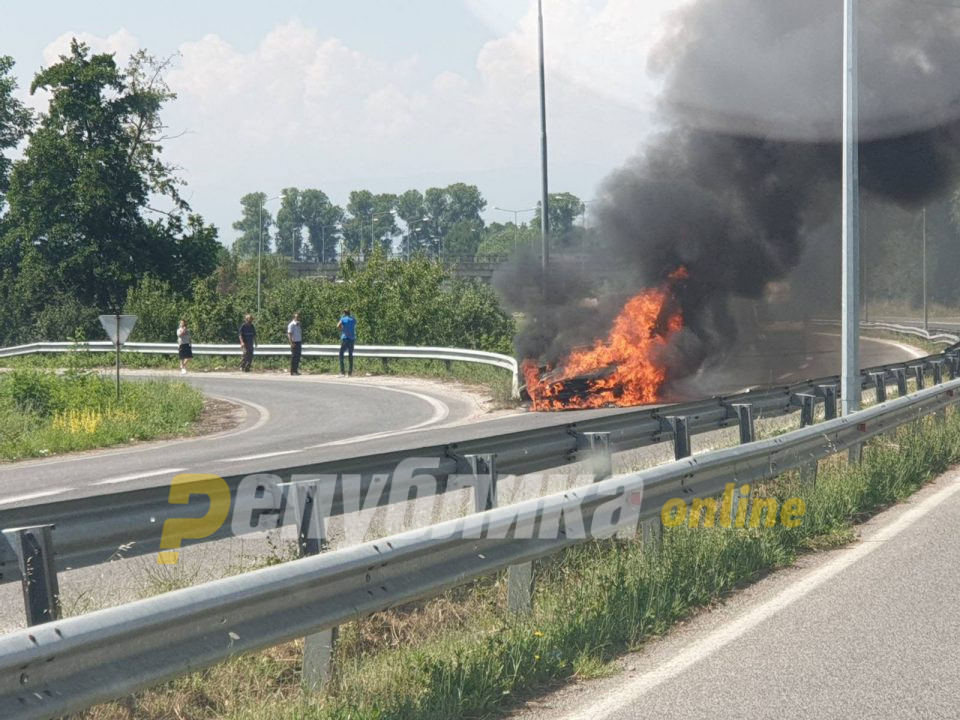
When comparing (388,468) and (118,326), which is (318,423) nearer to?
(118,326)

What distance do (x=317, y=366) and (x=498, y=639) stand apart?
1090 inches

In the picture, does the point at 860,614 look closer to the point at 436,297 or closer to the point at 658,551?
the point at 658,551

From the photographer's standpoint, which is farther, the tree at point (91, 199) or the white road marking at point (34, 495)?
the tree at point (91, 199)

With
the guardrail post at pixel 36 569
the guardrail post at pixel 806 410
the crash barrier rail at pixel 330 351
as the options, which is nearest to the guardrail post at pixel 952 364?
the crash barrier rail at pixel 330 351

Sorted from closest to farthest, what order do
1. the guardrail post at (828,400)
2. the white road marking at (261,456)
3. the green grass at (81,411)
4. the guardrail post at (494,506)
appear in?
the guardrail post at (494,506) < the guardrail post at (828,400) < the white road marking at (261,456) < the green grass at (81,411)

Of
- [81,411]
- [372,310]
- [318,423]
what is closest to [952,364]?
[318,423]

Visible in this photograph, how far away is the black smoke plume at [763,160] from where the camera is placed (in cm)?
Answer: 2341

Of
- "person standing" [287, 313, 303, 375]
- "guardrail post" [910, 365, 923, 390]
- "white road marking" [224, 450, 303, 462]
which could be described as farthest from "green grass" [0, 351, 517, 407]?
"white road marking" [224, 450, 303, 462]

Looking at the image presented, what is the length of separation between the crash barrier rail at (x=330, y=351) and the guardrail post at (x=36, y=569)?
1777 cm

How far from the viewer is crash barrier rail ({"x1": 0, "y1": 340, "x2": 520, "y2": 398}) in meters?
25.6

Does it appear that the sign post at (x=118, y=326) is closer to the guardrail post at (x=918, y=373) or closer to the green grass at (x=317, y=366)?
the green grass at (x=317, y=366)

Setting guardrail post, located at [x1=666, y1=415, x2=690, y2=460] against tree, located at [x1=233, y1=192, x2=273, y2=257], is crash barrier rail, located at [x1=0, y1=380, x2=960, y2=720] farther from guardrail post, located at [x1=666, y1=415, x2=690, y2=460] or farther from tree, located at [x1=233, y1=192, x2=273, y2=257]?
tree, located at [x1=233, y1=192, x2=273, y2=257]

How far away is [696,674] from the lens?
5078 millimetres

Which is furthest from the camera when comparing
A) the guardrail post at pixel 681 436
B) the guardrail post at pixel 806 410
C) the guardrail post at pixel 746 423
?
the guardrail post at pixel 806 410
